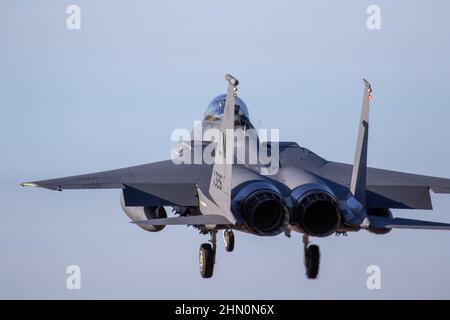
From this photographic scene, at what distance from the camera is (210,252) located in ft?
133

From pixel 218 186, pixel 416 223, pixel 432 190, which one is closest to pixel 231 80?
pixel 218 186

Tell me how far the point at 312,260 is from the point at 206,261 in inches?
101

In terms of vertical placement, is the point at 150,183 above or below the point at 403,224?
above

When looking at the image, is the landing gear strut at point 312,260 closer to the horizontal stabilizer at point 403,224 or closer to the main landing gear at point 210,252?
the main landing gear at point 210,252

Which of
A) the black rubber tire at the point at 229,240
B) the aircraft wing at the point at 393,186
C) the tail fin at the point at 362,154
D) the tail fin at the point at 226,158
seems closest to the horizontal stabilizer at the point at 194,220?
the tail fin at the point at 226,158

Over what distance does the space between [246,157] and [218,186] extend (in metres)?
1.92

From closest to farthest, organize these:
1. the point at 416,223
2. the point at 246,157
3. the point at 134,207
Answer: the point at 416,223, the point at 246,157, the point at 134,207

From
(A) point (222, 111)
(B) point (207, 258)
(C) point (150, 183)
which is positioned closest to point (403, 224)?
(B) point (207, 258)

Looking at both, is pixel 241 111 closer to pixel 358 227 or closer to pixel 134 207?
pixel 134 207

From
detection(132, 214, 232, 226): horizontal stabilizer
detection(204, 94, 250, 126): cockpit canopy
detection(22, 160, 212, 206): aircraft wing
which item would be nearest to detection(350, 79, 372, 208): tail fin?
detection(132, 214, 232, 226): horizontal stabilizer

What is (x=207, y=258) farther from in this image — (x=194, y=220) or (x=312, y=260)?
(x=194, y=220)

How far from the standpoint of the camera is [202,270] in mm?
40656

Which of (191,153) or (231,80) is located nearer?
(231,80)

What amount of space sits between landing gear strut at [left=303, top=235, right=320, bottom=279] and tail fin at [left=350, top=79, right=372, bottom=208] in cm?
317
